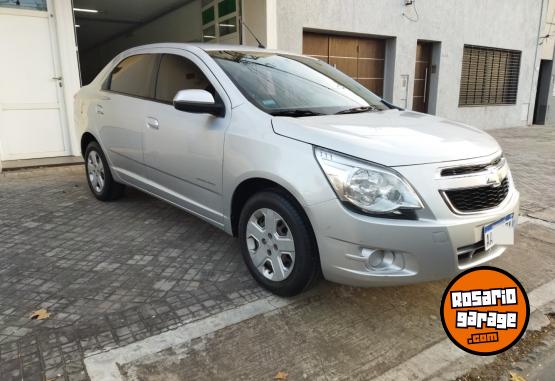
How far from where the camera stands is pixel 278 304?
9.57ft

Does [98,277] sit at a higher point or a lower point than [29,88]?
lower

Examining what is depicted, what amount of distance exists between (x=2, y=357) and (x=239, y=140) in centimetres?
185

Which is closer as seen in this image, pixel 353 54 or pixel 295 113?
pixel 295 113

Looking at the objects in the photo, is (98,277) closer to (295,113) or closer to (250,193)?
(250,193)

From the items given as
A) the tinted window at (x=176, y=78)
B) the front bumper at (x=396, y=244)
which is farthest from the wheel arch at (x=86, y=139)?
the front bumper at (x=396, y=244)

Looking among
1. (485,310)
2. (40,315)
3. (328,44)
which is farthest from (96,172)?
(328,44)

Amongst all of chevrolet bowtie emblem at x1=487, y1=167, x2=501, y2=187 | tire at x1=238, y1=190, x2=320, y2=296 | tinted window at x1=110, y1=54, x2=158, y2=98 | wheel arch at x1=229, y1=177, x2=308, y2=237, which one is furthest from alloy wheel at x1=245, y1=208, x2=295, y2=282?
tinted window at x1=110, y1=54, x2=158, y2=98

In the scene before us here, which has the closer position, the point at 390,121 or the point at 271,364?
the point at 271,364

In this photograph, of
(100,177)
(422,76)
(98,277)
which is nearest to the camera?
(98,277)

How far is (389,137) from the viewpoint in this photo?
266 cm

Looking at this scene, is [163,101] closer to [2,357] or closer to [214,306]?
[214,306]

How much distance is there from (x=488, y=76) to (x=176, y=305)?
14036 mm

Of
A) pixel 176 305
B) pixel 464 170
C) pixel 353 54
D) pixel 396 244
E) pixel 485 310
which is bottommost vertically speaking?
pixel 176 305

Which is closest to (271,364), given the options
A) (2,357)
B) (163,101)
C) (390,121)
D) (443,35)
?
(2,357)
